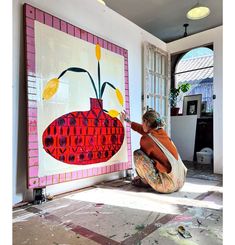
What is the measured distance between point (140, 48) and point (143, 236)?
2956mm

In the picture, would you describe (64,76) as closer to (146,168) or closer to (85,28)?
(85,28)

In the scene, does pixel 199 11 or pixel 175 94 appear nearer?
pixel 199 11

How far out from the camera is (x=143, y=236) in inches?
52.6

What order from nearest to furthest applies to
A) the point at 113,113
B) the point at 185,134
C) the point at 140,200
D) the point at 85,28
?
the point at 140,200 → the point at 85,28 → the point at 113,113 → the point at 185,134

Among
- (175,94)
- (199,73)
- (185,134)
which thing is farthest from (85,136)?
(199,73)

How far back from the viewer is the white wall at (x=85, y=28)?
1901 mm

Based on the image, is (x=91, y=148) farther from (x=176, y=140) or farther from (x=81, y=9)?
(x=176, y=140)

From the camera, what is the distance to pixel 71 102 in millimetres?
2309

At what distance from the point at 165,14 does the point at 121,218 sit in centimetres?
477

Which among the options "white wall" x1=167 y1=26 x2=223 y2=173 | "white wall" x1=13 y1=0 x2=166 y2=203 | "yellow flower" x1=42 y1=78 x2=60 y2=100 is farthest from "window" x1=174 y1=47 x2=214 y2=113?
"yellow flower" x1=42 y1=78 x2=60 y2=100

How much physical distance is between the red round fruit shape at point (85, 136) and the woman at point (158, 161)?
49 cm

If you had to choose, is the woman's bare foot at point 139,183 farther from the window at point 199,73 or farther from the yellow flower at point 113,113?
the window at point 199,73

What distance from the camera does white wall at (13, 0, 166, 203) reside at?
1901mm
